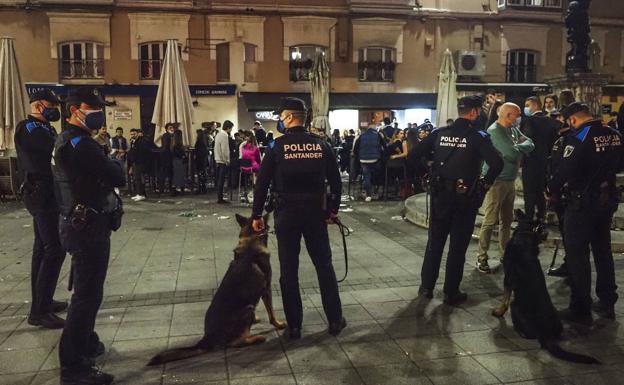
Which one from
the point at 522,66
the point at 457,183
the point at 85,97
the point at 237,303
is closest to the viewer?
the point at 85,97

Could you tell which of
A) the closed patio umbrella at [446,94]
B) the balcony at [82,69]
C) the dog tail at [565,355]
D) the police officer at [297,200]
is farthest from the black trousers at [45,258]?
the balcony at [82,69]

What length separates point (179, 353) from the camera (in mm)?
3824

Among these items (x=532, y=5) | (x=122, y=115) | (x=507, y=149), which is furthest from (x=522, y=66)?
(x=507, y=149)

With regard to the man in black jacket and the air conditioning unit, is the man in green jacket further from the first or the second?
the air conditioning unit

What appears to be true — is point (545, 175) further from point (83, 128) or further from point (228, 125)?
point (228, 125)

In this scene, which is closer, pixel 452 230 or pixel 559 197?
pixel 559 197

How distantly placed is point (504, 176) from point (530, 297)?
2.32m

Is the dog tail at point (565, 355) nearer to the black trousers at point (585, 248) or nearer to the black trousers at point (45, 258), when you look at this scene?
the black trousers at point (585, 248)

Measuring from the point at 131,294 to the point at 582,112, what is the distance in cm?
461

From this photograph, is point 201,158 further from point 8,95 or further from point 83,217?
point 83,217

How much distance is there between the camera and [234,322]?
402 centimetres

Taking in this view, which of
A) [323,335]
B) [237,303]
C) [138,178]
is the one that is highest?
[138,178]

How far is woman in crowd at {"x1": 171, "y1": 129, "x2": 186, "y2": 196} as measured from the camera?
13469 mm

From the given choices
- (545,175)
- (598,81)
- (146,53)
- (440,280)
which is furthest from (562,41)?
(440,280)
